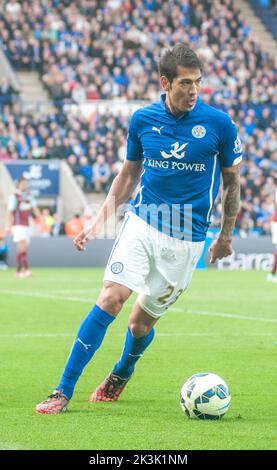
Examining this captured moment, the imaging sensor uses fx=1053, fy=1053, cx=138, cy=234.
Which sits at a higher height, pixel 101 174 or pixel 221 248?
pixel 221 248

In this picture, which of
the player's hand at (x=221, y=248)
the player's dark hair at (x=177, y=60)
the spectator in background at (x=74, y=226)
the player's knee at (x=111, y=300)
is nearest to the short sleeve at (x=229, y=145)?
the player's dark hair at (x=177, y=60)

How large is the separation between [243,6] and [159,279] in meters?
40.0

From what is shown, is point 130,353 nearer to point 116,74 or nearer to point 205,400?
point 205,400

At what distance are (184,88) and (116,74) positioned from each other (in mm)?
28727

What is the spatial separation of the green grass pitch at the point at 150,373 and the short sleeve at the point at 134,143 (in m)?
1.71

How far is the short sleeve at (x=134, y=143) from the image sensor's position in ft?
23.5

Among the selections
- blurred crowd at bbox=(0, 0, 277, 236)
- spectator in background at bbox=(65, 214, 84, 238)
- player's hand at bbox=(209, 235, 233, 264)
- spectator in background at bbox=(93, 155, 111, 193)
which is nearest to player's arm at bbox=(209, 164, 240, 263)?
player's hand at bbox=(209, 235, 233, 264)

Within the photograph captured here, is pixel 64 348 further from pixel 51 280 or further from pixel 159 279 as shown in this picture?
pixel 51 280

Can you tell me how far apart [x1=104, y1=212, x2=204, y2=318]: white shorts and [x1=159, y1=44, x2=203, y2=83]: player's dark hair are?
997 mm

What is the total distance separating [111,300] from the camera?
6.86 meters

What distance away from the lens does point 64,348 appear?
10.6 metres

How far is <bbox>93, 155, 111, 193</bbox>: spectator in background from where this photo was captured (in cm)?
3169

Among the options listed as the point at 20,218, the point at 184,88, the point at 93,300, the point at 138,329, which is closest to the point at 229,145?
the point at 184,88

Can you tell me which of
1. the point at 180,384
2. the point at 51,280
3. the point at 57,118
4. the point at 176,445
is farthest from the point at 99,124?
the point at 176,445
